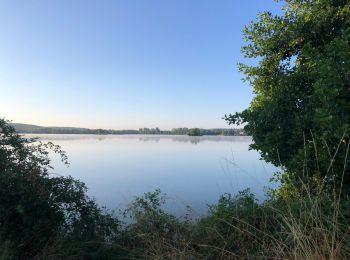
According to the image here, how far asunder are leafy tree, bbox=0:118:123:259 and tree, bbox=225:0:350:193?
3.35 meters

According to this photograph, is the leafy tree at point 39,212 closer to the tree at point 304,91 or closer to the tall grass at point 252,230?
the tall grass at point 252,230

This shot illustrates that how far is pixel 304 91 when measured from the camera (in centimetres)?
634

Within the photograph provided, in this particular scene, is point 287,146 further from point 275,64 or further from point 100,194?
point 100,194

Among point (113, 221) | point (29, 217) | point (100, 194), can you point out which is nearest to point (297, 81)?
point (113, 221)

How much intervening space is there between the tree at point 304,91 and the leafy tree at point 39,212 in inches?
132

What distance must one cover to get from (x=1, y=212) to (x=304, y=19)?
723 cm

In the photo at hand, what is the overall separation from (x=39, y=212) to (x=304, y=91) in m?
5.35

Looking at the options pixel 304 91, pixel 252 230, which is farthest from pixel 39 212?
pixel 304 91

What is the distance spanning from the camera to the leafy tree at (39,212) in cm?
454

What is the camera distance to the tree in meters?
4.81

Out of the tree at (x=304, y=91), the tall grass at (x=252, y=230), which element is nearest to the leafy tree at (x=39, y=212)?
the tall grass at (x=252, y=230)

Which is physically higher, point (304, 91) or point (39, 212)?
point (304, 91)

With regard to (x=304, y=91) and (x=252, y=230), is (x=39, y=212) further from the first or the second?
(x=304, y=91)

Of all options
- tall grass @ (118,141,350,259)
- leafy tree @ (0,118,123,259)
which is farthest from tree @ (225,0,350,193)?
leafy tree @ (0,118,123,259)
